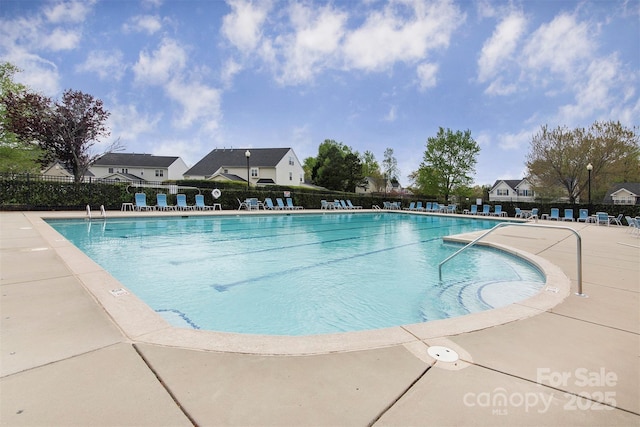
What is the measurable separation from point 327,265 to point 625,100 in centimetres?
2912

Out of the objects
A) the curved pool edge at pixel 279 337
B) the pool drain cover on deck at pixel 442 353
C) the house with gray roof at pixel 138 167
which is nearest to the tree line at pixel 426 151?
the house with gray roof at pixel 138 167

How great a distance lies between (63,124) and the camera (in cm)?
1964

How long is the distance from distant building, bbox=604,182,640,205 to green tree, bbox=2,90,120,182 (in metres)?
55.9

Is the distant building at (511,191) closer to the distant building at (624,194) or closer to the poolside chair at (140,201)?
the distant building at (624,194)

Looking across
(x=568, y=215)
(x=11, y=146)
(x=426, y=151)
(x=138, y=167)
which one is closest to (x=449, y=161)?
(x=426, y=151)

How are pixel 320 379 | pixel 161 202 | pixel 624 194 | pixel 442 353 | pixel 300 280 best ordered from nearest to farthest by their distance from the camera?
pixel 320 379 < pixel 442 353 < pixel 300 280 < pixel 161 202 < pixel 624 194

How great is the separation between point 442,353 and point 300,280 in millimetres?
3758

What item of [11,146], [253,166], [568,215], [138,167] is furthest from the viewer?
[138,167]

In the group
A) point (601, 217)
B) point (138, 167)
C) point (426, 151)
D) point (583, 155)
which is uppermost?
point (426, 151)

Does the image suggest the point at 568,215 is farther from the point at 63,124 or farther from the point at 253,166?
the point at 63,124

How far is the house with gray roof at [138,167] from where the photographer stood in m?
46.0

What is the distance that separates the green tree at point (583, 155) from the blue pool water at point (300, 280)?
103 feet

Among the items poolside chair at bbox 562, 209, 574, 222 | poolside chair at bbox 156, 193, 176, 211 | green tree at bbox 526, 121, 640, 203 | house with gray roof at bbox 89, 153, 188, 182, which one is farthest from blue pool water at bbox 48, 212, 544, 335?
house with gray roof at bbox 89, 153, 188, 182

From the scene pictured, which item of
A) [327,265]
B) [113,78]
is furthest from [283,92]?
[327,265]
